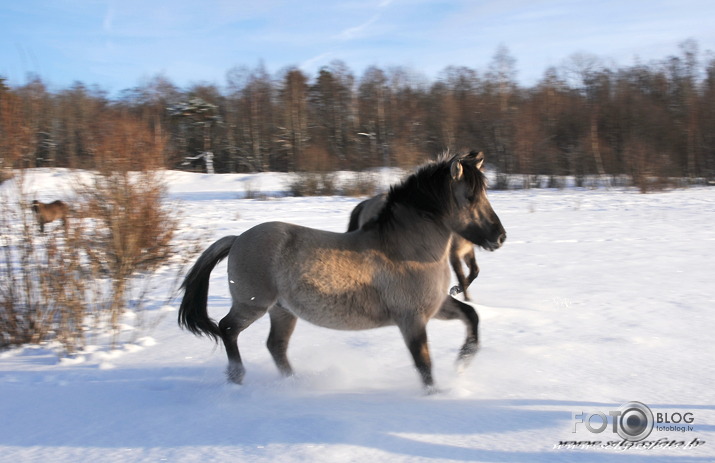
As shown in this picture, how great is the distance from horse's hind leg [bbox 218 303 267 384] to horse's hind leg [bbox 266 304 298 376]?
299 millimetres

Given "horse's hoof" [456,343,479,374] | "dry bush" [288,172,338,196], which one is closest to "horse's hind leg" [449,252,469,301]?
"horse's hoof" [456,343,479,374]

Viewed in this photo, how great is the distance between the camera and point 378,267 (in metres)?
4.18

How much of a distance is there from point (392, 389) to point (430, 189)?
1.56 metres

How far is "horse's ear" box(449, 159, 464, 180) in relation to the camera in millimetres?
4148

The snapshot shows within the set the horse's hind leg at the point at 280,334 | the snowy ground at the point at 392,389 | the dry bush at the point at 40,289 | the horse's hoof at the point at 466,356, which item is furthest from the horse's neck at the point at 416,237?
the dry bush at the point at 40,289

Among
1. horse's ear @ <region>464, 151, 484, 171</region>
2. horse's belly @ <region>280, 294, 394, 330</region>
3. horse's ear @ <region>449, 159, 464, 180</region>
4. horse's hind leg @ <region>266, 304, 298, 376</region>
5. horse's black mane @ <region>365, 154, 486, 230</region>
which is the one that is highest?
horse's ear @ <region>464, 151, 484, 171</region>

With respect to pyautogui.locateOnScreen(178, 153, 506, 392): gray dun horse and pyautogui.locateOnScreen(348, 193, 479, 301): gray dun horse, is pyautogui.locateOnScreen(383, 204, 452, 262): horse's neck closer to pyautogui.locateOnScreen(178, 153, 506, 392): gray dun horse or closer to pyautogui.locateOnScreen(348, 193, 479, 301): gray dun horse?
pyautogui.locateOnScreen(178, 153, 506, 392): gray dun horse

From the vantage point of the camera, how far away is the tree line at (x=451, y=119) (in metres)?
33.8

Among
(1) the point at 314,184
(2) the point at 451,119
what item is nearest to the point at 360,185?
(1) the point at 314,184

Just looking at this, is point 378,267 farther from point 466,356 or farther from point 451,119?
point 451,119

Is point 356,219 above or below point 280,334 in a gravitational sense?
above

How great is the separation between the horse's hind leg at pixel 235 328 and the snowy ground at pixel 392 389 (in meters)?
0.14

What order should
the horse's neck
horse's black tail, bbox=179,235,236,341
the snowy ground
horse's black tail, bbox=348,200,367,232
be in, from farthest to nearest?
horse's black tail, bbox=348,200,367,232
horse's black tail, bbox=179,235,236,341
the horse's neck
the snowy ground

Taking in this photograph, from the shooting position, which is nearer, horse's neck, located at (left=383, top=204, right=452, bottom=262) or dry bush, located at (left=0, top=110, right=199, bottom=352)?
horse's neck, located at (left=383, top=204, right=452, bottom=262)
